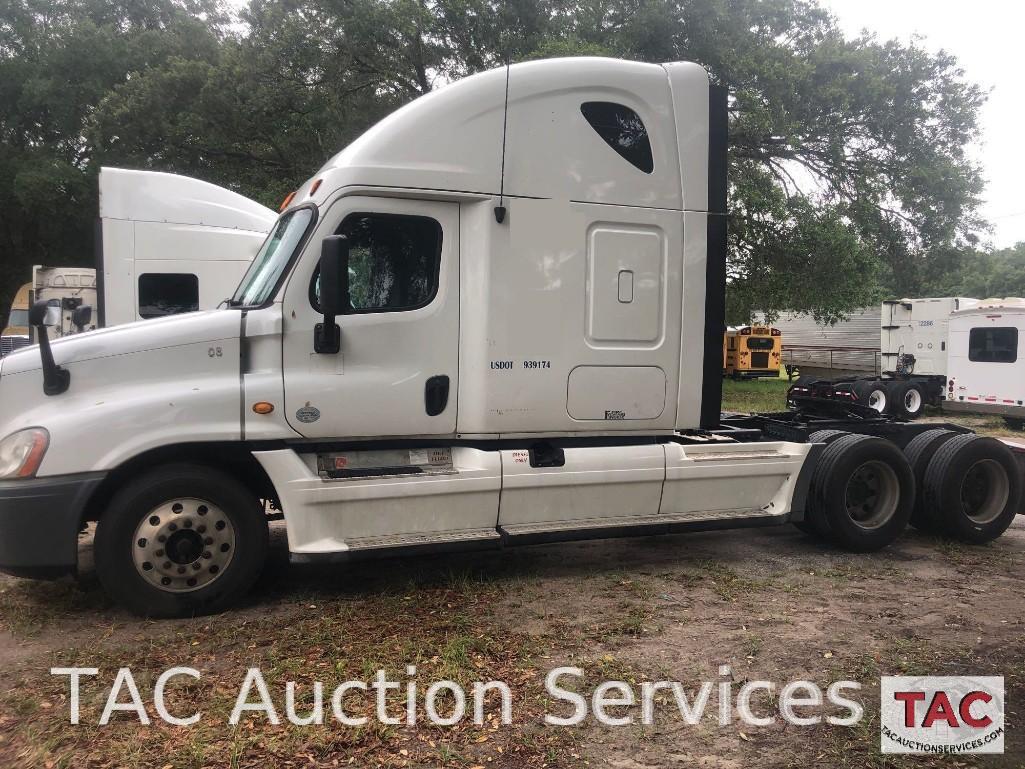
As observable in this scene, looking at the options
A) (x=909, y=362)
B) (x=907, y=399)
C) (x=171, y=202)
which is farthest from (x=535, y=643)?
(x=909, y=362)

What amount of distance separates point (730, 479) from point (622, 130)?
2.81 metres

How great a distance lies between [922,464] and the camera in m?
7.04

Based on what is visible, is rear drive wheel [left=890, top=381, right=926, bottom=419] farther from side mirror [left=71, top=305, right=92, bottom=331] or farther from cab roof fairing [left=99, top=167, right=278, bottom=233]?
side mirror [left=71, top=305, right=92, bottom=331]

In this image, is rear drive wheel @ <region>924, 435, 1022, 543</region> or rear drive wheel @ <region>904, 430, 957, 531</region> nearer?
rear drive wheel @ <region>924, 435, 1022, 543</region>

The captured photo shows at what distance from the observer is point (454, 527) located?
5.36 meters

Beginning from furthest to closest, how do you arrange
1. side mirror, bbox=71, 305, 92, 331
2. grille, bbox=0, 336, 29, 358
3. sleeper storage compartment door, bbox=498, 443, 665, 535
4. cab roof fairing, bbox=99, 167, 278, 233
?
grille, bbox=0, 336, 29, 358 → cab roof fairing, bbox=99, 167, 278, 233 → side mirror, bbox=71, 305, 92, 331 → sleeper storage compartment door, bbox=498, 443, 665, 535

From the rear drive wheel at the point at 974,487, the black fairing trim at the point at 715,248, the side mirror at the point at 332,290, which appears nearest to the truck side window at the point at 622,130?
the black fairing trim at the point at 715,248

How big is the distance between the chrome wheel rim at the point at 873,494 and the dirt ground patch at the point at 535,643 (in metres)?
0.34

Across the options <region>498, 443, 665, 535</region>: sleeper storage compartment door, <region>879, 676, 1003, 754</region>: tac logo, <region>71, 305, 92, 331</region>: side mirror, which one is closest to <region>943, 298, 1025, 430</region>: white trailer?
<region>498, 443, 665, 535</region>: sleeper storage compartment door

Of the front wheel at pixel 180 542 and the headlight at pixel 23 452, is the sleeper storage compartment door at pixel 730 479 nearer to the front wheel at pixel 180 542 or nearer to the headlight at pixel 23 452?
the front wheel at pixel 180 542

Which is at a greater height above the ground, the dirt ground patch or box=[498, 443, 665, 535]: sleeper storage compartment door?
box=[498, 443, 665, 535]: sleeper storage compartment door

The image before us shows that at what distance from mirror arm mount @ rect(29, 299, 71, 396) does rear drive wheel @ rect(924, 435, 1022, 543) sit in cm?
688

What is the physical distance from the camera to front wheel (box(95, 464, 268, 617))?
4.71 meters

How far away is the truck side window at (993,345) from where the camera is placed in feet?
56.9
